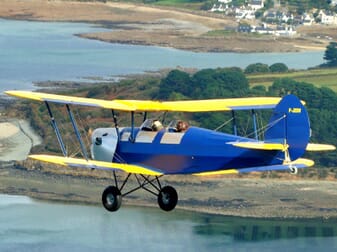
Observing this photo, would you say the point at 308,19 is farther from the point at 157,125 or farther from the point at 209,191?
the point at 157,125

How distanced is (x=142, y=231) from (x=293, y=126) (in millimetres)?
36315

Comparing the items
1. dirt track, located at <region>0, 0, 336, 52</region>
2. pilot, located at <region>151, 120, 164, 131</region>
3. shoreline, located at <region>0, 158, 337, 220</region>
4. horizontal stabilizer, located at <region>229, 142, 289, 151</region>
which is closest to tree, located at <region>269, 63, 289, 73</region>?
dirt track, located at <region>0, 0, 336, 52</region>

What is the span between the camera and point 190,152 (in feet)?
99.9

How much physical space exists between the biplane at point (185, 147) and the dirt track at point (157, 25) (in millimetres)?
108908

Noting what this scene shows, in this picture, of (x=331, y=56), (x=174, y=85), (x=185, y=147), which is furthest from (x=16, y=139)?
(x=185, y=147)

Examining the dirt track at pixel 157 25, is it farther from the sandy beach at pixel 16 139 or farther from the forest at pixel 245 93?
the sandy beach at pixel 16 139

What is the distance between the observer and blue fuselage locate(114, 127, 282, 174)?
2989 cm

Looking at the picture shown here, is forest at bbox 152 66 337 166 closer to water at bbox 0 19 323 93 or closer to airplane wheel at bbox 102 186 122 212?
water at bbox 0 19 323 93

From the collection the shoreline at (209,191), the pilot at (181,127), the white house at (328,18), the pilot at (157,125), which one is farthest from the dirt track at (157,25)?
the pilot at (181,127)

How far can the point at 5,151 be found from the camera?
3076 inches

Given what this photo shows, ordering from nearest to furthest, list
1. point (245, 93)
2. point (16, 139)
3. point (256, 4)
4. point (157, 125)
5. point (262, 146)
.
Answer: point (262, 146) → point (157, 125) → point (16, 139) → point (245, 93) → point (256, 4)

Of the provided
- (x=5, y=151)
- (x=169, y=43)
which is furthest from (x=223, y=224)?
(x=169, y=43)

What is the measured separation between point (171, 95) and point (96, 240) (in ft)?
94.9

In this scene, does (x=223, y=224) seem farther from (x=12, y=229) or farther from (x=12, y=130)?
(x=12, y=130)
